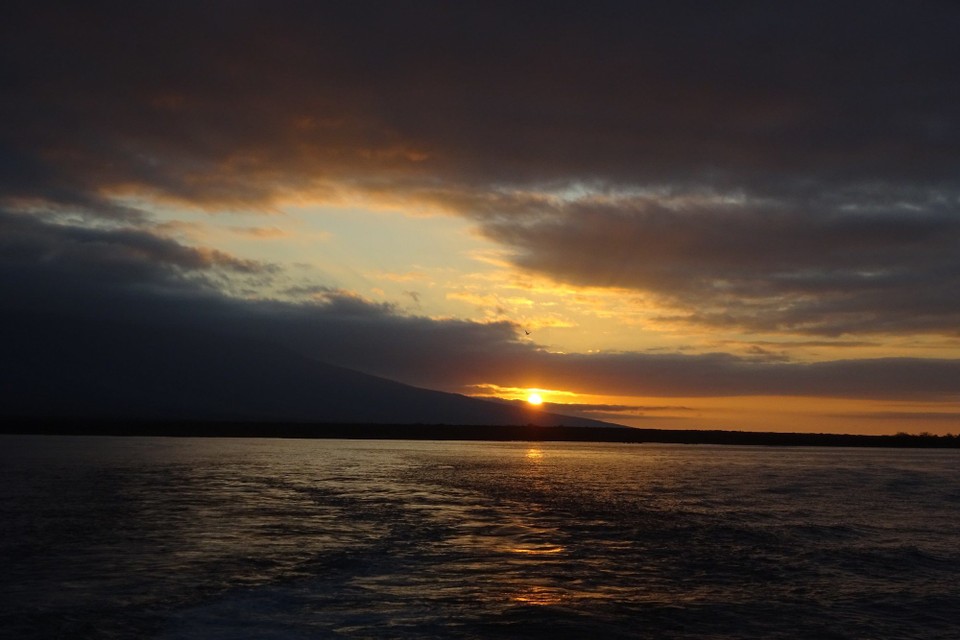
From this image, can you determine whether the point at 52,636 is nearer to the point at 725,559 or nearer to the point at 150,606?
the point at 150,606

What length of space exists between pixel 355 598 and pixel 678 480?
163 ft

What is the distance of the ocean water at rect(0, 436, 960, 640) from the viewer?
18625 mm

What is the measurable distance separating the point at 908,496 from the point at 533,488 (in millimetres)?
24622

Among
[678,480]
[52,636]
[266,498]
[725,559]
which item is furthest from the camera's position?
[678,480]

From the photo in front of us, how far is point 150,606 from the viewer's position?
19422 millimetres

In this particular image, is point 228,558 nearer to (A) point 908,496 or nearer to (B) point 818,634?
(B) point 818,634

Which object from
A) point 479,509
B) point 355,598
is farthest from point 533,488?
point 355,598

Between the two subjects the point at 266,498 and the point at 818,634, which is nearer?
the point at 818,634

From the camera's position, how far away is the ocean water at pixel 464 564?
18.6 meters

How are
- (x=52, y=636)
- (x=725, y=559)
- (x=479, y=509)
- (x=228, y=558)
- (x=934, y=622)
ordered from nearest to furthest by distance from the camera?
(x=52, y=636) → (x=934, y=622) → (x=228, y=558) → (x=725, y=559) → (x=479, y=509)

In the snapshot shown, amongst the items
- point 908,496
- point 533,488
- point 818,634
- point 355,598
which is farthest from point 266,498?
point 908,496

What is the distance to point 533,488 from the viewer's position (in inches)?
2205

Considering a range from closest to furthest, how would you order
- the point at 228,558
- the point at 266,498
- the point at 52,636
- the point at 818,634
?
the point at 52,636 → the point at 818,634 → the point at 228,558 → the point at 266,498

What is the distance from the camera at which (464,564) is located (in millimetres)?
25484
